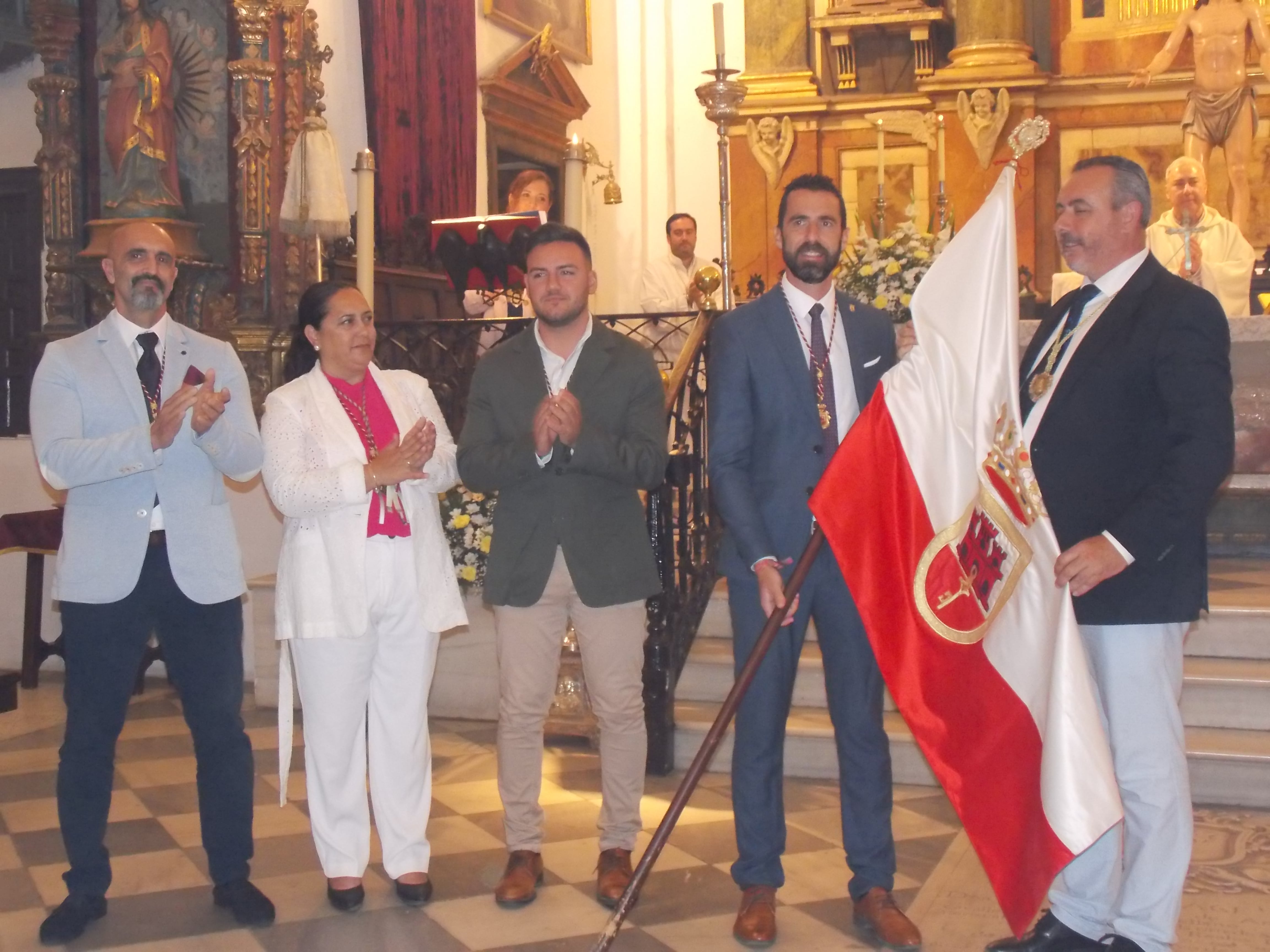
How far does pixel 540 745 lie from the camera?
11.9ft

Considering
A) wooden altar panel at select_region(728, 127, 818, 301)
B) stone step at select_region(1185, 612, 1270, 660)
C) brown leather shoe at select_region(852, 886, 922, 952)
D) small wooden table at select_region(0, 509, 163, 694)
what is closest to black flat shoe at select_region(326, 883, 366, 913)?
brown leather shoe at select_region(852, 886, 922, 952)

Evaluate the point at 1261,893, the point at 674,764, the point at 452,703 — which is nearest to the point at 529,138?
the point at 452,703

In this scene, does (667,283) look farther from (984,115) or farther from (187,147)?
(984,115)

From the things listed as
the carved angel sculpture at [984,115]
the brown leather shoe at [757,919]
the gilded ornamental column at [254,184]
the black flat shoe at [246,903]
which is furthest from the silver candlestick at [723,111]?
the carved angel sculpture at [984,115]

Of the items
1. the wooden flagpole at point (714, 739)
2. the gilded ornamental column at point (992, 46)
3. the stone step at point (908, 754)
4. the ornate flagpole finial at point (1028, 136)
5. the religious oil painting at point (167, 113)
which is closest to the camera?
the wooden flagpole at point (714, 739)

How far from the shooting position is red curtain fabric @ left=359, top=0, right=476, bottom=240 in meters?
8.34

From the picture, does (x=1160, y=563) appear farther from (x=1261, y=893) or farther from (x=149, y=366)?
(x=149, y=366)

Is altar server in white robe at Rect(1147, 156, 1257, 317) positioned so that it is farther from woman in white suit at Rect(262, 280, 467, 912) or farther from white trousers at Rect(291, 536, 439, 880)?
white trousers at Rect(291, 536, 439, 880)

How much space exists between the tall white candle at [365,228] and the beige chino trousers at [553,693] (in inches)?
51.1

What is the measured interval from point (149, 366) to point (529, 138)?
7.30 metres

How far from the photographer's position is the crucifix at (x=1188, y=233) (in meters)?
6.06

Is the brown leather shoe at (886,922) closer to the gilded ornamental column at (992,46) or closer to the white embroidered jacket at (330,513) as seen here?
the white embroidered jacket at (330,513)

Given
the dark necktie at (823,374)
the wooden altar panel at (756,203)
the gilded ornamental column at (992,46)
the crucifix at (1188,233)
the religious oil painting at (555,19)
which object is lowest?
the dark necktie at (823,374)

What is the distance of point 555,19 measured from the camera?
10.9 metres
